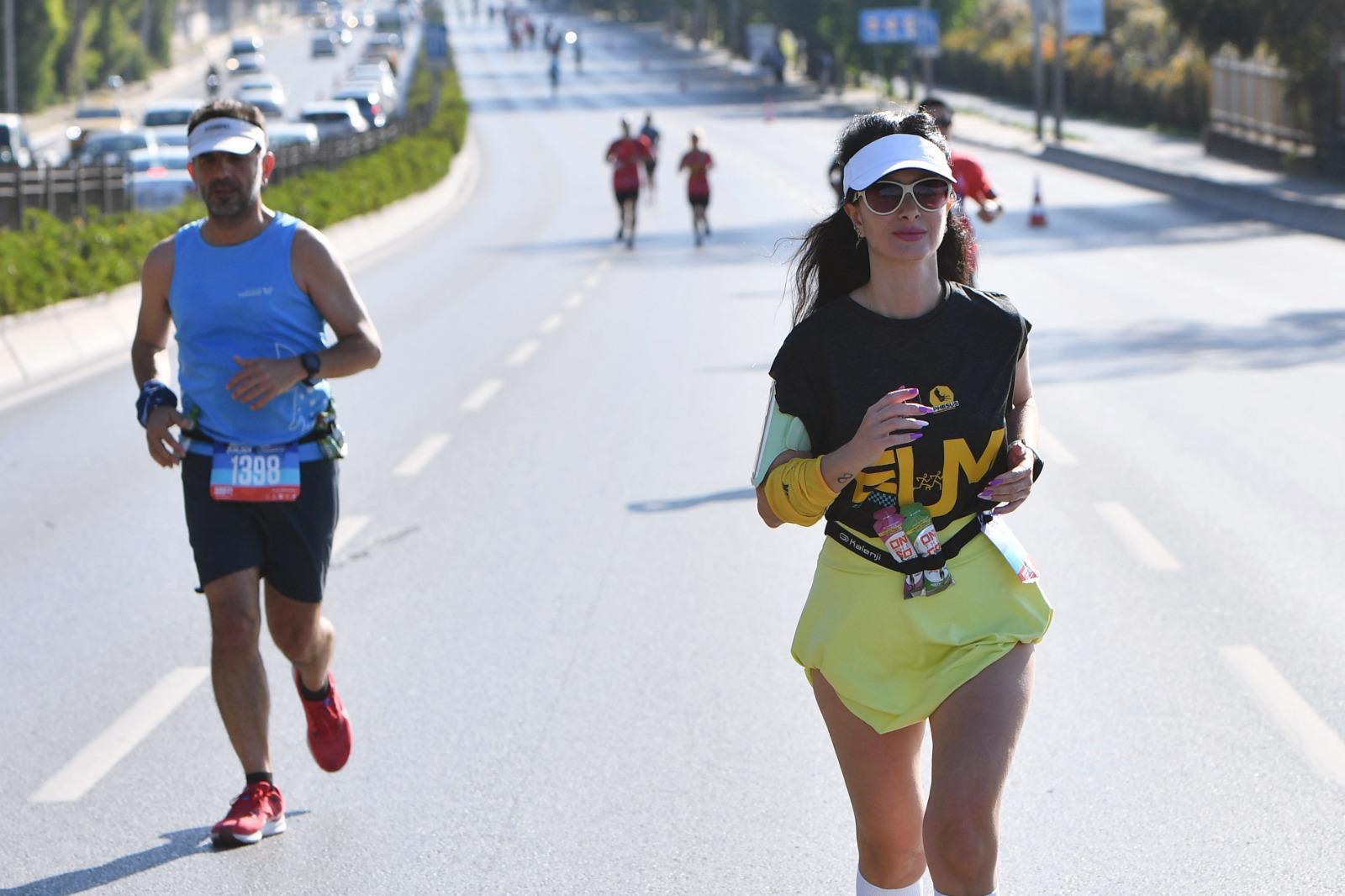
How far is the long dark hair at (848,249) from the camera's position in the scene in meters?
4.18

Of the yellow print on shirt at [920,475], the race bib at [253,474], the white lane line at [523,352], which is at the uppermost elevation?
the yellow print on shirt at [920,475]

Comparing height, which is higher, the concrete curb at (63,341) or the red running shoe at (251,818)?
the red running shoe at (251,818)

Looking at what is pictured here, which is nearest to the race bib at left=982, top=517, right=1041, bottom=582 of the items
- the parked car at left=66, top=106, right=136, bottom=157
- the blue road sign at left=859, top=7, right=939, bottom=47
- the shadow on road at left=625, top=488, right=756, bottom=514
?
the shadow on road at left=625, top=488, right=756, bottom=514

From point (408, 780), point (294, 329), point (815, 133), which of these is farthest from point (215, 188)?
Result: point (815, 133)

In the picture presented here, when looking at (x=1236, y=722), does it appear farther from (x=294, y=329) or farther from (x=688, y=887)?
(x=294, y=329)

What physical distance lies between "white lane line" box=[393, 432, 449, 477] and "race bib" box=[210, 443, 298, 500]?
6.27 meters

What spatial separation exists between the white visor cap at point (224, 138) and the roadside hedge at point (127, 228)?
10.4 meters

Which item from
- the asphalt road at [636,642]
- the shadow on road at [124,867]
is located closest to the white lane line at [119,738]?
the asphalt road at [636,642]

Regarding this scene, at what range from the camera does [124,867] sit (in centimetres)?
548

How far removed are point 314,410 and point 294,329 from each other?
244 mm

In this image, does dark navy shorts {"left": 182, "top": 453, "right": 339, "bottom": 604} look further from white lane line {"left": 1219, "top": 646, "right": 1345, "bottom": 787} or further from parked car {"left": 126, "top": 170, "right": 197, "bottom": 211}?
parked car {"left": 126, "top": 170, "right": 197, "bottom": 211}

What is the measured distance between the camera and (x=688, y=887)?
5.20 metres

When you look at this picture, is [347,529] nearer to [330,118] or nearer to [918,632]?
[918,632]

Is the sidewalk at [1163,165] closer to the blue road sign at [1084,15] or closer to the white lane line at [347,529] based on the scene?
the blue road sign at [1084,15]
